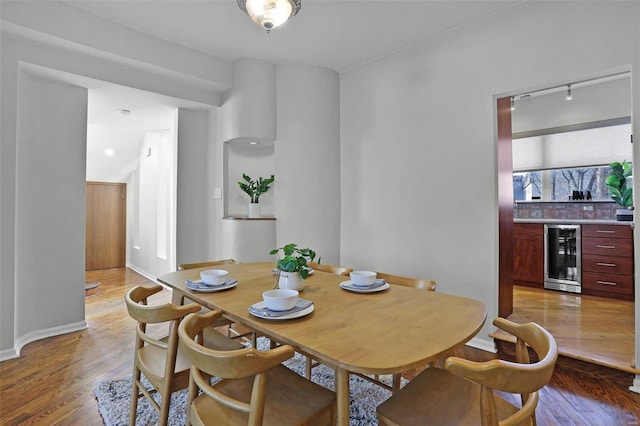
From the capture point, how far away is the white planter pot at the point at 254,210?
3.70 m

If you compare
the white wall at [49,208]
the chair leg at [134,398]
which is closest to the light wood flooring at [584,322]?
the chair leg at [134,398]

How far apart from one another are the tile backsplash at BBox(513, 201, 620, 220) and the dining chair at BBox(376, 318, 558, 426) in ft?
15.2

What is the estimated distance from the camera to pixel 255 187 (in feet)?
12.6

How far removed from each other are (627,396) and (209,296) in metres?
2.60

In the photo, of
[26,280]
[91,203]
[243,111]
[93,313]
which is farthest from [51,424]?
[91,203]

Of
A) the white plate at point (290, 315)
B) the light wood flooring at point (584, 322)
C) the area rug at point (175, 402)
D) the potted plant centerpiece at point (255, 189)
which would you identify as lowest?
the area rug at point (175, 402)

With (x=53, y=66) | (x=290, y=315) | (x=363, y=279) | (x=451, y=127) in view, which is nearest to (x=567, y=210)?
(x=451, y=127)

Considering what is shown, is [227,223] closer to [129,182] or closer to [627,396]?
[627,396]

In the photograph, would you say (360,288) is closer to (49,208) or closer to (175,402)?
(175,402)

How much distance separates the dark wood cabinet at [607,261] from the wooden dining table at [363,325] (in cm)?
376

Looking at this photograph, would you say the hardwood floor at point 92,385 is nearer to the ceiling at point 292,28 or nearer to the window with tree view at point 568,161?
the ceiling at point 292,28

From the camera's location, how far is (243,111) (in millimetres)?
3582

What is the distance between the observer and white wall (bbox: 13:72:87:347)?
2.81 meters

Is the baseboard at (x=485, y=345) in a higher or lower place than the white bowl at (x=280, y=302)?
lower
